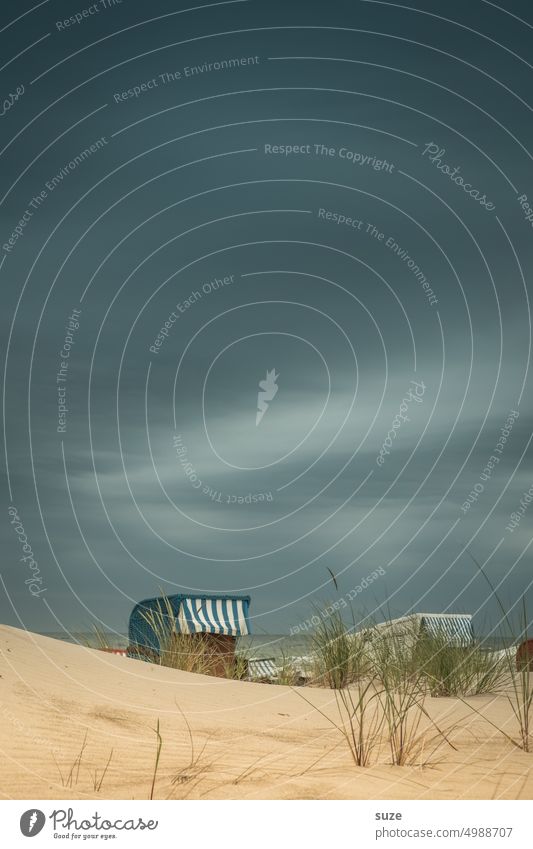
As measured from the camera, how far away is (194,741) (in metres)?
7.70

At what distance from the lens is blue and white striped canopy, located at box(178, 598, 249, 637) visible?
49.2 feet

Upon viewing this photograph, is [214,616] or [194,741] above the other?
[214,616]

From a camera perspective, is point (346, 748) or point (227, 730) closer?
point (346, 748)

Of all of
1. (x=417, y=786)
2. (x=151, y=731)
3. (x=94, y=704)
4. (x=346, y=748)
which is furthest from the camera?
(x=94, y=704)
